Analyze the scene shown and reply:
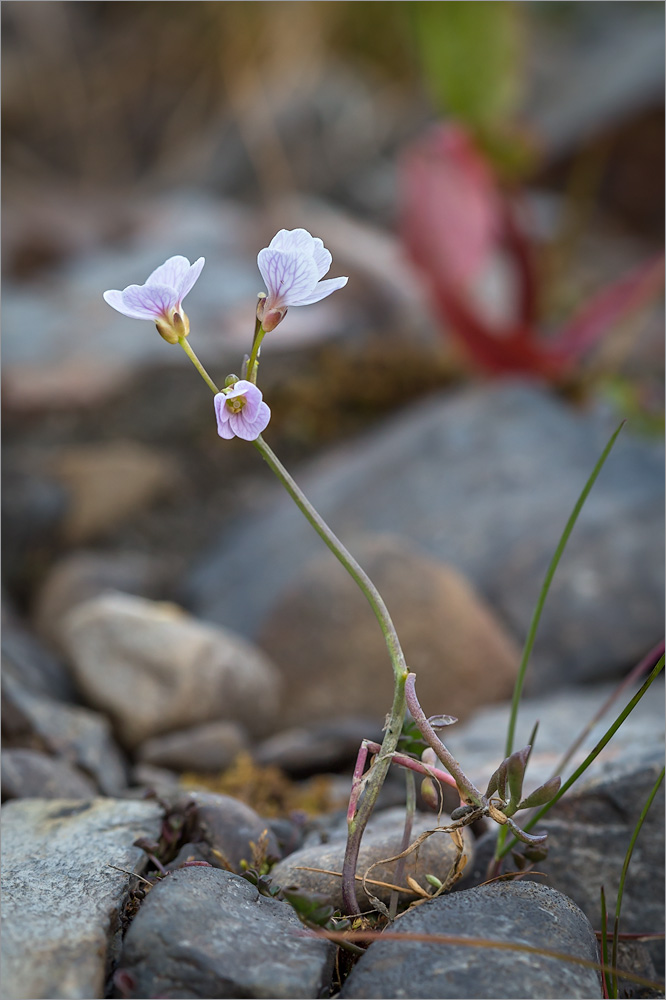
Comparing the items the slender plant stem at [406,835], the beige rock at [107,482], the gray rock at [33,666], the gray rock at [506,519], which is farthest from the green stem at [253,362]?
the beige rock at [107,482]

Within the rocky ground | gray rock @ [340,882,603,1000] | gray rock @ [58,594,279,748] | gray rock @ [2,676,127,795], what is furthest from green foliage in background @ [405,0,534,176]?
gray rock @ [340,882,603,1000]

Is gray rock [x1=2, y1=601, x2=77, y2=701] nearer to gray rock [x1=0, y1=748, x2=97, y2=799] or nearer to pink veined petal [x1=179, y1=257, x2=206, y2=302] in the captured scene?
gray rock [x1=0, y1=748, x2=97, y2=799]

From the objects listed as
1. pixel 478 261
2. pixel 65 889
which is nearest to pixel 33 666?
pixel 65 889

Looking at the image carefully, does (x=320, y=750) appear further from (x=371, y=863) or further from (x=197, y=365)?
(x=197, y=365)

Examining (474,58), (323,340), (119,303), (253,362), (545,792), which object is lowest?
(545,792)

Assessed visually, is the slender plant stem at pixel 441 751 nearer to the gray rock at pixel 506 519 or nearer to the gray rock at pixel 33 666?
the gray rock at pixel 33 666

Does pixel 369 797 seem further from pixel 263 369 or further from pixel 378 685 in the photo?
pixel 263 369
